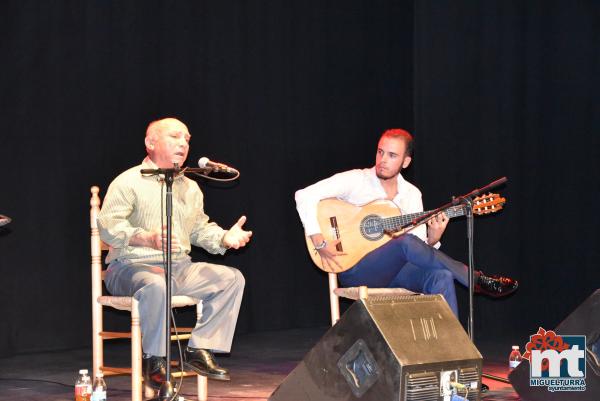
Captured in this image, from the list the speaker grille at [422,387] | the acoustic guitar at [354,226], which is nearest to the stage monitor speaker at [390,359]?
the speaker grille at [422,387]

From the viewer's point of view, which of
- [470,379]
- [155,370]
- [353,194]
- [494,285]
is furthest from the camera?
[353,194]

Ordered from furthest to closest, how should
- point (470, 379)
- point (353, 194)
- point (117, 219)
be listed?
point (353, 194)
point (117, 219)
point (470, 379)

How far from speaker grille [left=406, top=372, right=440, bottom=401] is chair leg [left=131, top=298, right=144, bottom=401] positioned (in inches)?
52.7

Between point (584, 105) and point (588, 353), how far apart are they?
10.4 feet

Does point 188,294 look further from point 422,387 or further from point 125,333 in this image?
point 422,387

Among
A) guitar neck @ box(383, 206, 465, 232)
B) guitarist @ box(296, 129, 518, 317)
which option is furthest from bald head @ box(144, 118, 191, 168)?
guitar neck @ box(383, 206, 465, 232)

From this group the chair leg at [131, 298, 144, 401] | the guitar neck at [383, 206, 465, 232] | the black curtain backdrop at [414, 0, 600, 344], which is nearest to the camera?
the chair leg at [131, 298, 144, 401]

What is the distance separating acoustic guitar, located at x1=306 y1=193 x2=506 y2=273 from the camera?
14.7ft

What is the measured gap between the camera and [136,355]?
12.0 feet

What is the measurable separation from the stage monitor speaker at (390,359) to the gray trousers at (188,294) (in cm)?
76

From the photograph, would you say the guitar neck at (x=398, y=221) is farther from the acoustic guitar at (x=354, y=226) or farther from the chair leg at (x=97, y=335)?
the chair leg at (x=97, y=335)

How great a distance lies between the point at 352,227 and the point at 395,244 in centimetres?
30

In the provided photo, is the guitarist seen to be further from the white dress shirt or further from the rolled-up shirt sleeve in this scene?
the rolled-up shirt sleeve

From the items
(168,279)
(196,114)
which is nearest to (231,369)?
(168,279)
